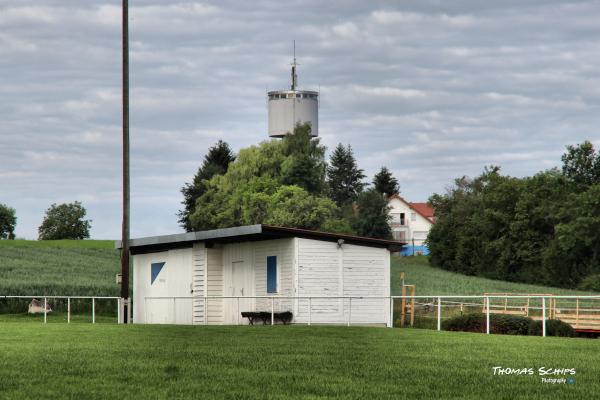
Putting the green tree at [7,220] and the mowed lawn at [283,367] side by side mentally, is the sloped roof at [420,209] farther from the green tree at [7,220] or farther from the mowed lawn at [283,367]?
the mowed lawn at [283,367]

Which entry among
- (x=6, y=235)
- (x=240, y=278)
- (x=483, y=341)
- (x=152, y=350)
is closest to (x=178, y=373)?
(x=152, y=350)

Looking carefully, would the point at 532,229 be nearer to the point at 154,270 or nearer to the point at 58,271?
the point at 58,271

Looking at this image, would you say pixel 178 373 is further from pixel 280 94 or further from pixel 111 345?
pixel 280 94

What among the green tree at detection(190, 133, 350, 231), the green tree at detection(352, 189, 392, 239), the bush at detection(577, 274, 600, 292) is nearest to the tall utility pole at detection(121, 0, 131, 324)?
the green tree at detection(190, 133, 350, 231)

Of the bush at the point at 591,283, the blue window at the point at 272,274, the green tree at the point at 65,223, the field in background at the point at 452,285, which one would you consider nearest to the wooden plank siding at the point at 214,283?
the blue window at the point at 272,274

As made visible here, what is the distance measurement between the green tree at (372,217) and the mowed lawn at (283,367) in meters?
91.7

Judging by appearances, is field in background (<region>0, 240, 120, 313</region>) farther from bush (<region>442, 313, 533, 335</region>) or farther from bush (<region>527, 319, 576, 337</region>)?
bush (<region>527, 319, 576, 337</region>)

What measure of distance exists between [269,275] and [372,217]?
7835 centimetres

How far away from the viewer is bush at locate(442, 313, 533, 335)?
88.7ft

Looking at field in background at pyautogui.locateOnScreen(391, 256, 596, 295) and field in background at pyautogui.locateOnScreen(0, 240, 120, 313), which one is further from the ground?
field in background at pyautogui.locateOnScreen(0, 240, 120, 313)

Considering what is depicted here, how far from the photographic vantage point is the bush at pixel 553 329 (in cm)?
2627

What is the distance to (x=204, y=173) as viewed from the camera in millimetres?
107562

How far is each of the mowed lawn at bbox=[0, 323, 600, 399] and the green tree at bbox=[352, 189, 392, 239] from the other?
9170 cm

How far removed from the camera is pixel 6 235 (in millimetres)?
138000
